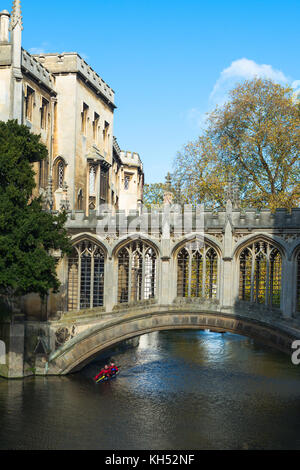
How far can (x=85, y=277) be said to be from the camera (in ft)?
102

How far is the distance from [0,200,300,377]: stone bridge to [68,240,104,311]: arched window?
0.06 meters

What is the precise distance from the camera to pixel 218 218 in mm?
28062

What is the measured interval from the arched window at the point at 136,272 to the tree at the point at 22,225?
163 inches

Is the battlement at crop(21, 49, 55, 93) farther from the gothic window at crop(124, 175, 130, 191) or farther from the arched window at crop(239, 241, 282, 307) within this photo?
the gothic window at crop(124, 175, 130, 191)

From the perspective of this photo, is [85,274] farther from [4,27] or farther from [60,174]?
[4,27]

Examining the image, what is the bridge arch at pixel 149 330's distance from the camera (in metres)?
27.0

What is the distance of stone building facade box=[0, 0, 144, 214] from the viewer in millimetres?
33875

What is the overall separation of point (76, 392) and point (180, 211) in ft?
35.0

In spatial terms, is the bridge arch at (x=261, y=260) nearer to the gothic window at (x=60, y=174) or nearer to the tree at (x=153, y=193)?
the gothic window at (x=60, y=174)

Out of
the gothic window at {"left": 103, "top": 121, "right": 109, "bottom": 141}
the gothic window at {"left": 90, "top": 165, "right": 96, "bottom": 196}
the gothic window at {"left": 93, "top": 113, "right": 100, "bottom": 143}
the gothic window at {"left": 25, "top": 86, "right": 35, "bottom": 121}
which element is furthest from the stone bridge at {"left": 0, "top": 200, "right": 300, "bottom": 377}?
Answer: the gothic window at {"left": 103, "top": 121, "right": 109, "bottom": 141}

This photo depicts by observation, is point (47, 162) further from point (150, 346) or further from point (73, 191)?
point (150, 346)

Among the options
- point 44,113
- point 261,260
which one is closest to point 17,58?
point 44,113

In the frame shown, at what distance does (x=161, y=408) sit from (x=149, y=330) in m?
5.29
